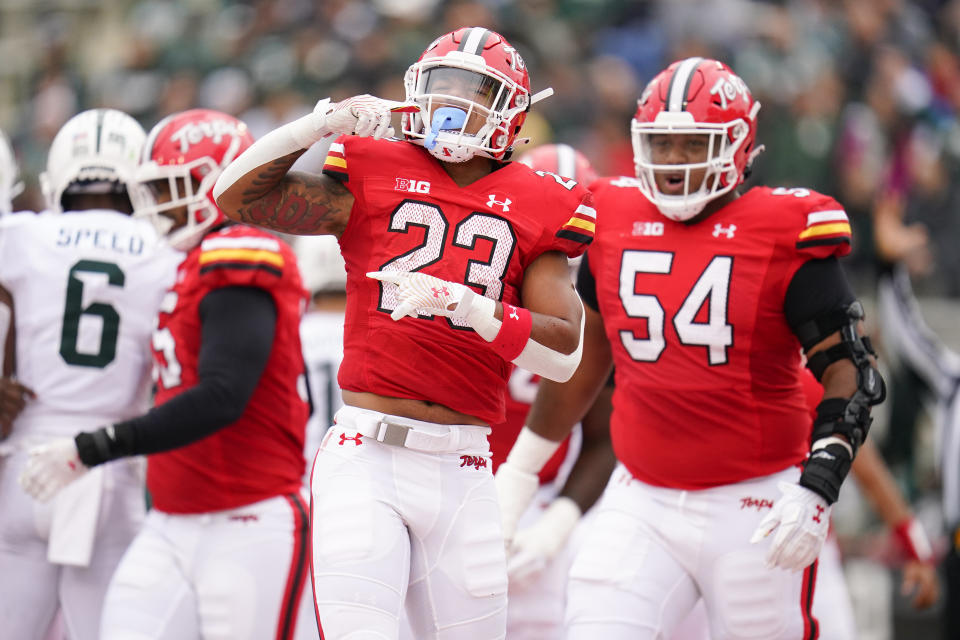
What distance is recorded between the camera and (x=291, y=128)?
3291 mm

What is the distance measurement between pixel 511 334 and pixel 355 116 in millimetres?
678

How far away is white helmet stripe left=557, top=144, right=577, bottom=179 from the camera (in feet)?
17.0

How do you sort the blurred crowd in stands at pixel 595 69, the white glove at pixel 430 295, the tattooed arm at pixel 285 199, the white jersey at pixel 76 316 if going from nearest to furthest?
1. the white glove at pixel 430 295
2. the tattooed arm at pixel 285 199
3. the white jersey at pixel 76 316
4. the blurred crowd in stands at pixel 595 69

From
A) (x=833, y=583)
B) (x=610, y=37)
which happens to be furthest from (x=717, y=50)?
(x=833, y=583)

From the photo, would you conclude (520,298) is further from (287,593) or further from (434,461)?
(287,593)

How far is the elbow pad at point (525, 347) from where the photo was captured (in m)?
3.13

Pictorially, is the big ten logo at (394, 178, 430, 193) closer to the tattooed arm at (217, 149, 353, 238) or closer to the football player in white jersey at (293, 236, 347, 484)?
the tattooed arm at (217, 149, 353, 238)

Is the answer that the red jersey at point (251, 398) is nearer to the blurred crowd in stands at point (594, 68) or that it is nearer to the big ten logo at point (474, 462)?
the big ten logo at point (474, 462)

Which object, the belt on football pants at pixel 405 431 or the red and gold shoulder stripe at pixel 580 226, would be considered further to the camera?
the red and gold shoulder stripe at pixel 580 226

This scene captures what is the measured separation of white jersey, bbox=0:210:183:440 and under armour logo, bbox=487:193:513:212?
4.86 ft

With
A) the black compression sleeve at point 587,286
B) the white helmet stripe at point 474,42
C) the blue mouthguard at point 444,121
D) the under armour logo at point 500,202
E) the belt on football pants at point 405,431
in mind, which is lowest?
the belt on football pants at point 405,431

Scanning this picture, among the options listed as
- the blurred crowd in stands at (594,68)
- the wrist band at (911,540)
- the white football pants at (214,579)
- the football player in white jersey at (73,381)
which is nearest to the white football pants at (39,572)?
the football player in white jersey at (73,381)

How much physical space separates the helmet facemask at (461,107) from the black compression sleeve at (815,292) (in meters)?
1.01

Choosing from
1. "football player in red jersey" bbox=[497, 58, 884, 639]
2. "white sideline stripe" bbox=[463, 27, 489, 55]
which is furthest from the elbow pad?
"white sideline stripe" bbox=[463, 27, 489, 55]
